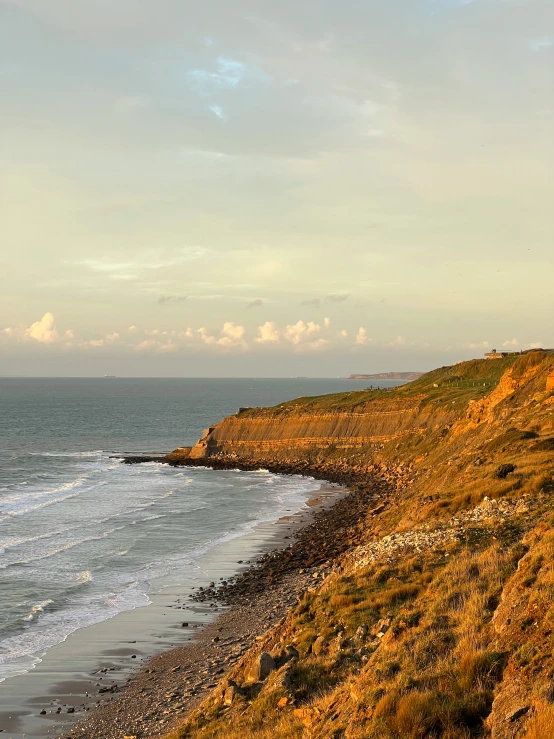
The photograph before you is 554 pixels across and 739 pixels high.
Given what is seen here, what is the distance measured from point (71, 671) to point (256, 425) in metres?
84.2

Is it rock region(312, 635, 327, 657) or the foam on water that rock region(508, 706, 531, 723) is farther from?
the foam on water

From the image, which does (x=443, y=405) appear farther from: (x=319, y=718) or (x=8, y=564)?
(x=319, y=718)

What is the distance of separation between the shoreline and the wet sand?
0.04 m

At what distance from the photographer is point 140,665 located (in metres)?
26.2

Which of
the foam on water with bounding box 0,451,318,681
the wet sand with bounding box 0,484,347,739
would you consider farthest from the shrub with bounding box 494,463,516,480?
the foam on water with bounding box 0,451,318,681

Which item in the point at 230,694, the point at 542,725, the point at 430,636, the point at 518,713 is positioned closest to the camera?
the point at 542,725

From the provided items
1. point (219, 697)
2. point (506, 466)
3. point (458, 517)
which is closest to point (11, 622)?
point (219, 697)

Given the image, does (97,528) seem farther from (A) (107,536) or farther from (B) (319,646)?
(B) (319,646)

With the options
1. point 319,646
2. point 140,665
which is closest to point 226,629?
point 140,665

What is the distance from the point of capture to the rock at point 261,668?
17.9 m

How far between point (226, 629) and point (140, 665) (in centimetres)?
429

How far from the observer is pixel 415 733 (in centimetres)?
1157

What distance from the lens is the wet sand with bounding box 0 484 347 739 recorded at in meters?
21.3

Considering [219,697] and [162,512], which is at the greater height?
[219,697]
